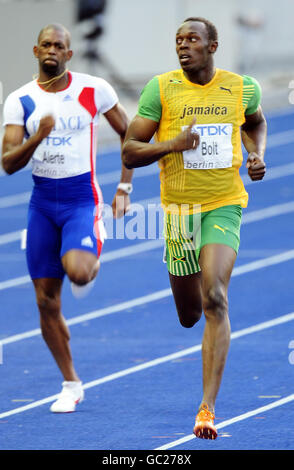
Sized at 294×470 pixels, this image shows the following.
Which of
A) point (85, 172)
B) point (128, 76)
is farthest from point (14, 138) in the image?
point (128, 76)

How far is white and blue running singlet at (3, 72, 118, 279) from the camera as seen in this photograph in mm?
6367

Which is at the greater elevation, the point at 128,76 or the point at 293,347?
the point at 128,76

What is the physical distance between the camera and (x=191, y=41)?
586 cm

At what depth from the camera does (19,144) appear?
6.25 m

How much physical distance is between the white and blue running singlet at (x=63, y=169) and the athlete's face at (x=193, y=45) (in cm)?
82

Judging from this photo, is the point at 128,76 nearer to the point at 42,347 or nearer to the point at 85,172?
the point at 42,347

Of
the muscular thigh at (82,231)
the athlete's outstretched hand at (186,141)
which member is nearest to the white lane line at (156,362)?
the muscular thigh at (82,231)

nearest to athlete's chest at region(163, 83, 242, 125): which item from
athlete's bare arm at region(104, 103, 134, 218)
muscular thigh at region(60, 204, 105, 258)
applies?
athlete's bare arm at region(104, 103, 134, 218)

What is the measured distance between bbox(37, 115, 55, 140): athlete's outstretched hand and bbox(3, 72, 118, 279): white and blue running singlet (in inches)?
17.3

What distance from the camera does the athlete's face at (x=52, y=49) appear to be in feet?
20.6

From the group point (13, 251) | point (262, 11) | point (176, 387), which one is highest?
point (262, 11)

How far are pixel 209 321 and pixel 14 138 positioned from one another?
5.30ft

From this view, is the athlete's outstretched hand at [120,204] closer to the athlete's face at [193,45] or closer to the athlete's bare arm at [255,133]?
the athlete's bare arm at [255,133]

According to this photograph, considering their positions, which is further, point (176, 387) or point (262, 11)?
point (262, 11)
